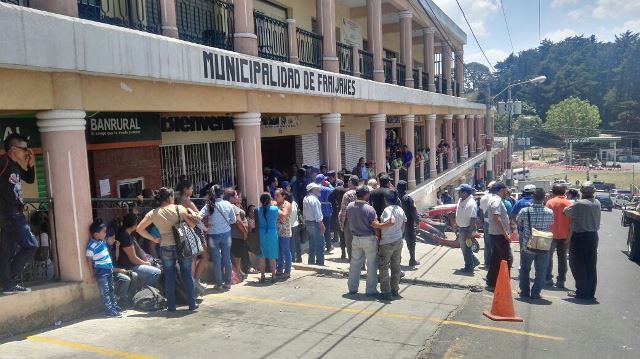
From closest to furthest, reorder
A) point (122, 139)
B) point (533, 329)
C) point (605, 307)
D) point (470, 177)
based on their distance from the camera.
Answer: point (533, 329), point (605, 307), point (122, 139), point (470, 177)

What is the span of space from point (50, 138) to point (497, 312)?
560cm

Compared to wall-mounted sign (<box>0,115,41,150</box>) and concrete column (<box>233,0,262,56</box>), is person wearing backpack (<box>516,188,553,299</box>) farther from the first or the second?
wall-mounted sign (<box>0,115,41,150</box>)

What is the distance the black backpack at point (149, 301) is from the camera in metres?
6.38

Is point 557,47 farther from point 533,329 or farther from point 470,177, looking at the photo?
point 533,329

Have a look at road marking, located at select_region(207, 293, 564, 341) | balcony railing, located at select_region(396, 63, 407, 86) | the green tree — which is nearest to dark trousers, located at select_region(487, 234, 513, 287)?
road marking, located at select_region(207, 293, 564, 341)

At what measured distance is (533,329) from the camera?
6.09 meters

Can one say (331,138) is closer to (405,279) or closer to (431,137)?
(405,279)

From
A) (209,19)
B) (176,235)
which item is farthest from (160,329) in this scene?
(209,19)

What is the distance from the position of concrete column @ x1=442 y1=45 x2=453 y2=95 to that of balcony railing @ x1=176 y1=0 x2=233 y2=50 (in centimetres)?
1700

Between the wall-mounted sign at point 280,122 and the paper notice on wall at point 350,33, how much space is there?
172 inches

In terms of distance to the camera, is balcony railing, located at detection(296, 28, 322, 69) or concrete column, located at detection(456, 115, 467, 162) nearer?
balcony railing, located at detection(296, 28, 322, 69)

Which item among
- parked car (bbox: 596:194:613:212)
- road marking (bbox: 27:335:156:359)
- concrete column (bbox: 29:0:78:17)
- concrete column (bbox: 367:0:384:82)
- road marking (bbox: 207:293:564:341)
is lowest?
parked car (bbox: 596:194:613:212)

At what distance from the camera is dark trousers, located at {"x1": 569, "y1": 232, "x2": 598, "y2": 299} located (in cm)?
748

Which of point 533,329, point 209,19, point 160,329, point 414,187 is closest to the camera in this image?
point 160,329
